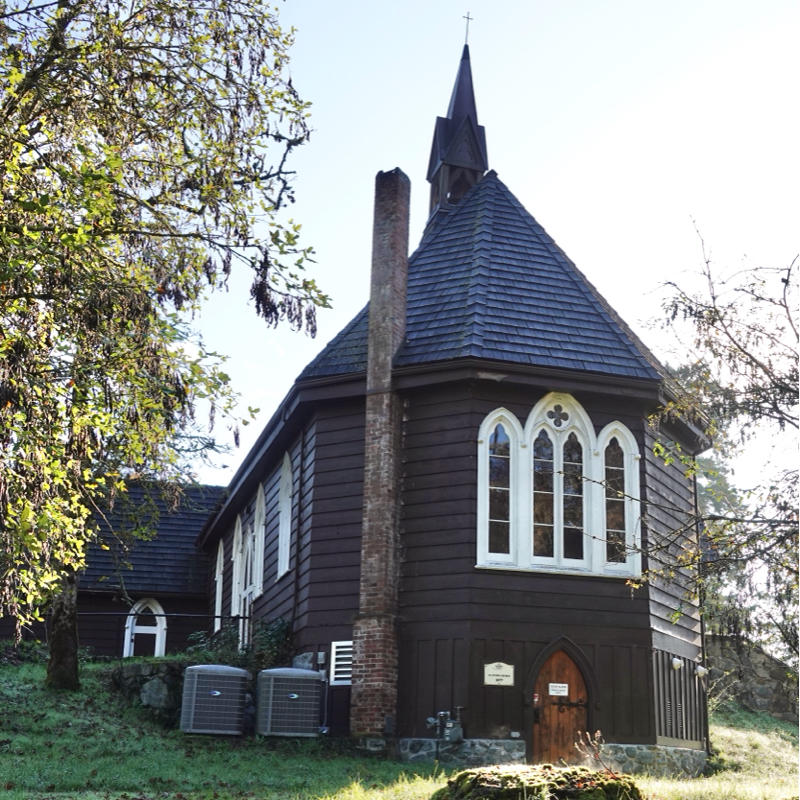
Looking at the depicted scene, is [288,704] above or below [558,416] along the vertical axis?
below

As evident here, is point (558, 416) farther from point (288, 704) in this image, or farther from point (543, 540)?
point (288, 704)

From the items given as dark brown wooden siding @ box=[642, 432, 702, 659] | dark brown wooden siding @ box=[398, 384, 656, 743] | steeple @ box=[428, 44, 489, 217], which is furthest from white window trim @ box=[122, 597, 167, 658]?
dark brown wooden siding @ box=[642, 432, 702, 659]

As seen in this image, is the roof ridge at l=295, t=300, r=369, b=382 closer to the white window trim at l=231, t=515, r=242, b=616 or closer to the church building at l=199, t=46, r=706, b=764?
the church building at l=199, t=46, r=706, b=764

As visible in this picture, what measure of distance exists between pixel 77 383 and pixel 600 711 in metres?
9.44

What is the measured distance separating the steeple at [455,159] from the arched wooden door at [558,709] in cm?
1145

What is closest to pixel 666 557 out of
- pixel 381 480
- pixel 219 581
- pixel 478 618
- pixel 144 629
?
pixel 478 618

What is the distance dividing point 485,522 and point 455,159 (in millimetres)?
11195

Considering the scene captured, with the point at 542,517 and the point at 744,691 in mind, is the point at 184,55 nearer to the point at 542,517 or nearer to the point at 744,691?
the point at 542,517

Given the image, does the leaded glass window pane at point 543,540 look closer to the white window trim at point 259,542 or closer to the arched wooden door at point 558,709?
the arched wooden door at point 558,709

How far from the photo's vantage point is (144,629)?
3027 centimetres

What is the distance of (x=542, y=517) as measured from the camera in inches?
667

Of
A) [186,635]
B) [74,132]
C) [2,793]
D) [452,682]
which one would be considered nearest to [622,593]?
[452,682]

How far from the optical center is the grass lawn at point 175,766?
11461 millimetres

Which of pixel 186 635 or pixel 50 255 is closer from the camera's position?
pixel 50 255
